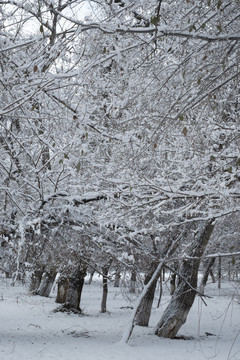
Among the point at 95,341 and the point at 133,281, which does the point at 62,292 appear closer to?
the point at 95,341

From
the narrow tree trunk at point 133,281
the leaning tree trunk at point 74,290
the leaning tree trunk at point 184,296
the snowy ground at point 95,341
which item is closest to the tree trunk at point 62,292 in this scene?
the leaning tree trunk at point 74,290

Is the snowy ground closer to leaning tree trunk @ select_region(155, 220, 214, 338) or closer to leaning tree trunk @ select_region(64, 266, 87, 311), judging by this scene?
leaning tree trunk @ select_region(155, 220, 214, 338)

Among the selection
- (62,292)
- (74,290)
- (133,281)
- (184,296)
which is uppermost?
(133,281)

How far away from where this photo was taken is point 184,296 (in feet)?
35.2

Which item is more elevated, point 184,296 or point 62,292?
point 184,296

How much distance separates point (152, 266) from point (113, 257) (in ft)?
6.92

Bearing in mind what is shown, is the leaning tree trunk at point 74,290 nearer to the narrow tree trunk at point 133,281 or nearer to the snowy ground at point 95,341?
the snowy ground at point 95,341

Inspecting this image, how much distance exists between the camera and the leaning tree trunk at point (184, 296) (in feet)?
33.3

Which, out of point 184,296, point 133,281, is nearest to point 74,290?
point 184,296

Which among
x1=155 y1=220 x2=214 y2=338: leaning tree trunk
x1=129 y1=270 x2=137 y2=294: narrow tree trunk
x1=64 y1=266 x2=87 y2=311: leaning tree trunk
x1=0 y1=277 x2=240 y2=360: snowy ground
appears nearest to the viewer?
x1=129 y1=270 x2=137 y2=294: narrow tree trunk

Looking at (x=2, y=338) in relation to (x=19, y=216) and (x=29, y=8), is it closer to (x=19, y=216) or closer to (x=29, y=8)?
(x=19, y=216)

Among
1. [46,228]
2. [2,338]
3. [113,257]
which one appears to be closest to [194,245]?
[113,257]

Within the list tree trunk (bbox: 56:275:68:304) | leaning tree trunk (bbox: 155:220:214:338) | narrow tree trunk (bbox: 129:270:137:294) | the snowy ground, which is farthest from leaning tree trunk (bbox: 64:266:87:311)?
narrow tree trunk (bbox: 129:270:137:294)

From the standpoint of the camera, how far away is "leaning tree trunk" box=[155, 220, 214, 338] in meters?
10.1
